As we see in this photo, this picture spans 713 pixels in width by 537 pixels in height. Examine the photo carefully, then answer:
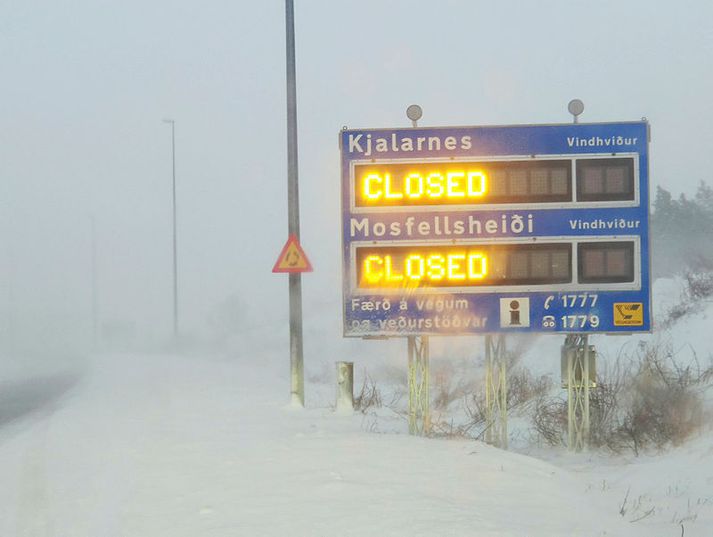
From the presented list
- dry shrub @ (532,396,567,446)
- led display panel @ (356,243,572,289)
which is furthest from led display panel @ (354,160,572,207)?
dry shrub @ (532,396,567,446)

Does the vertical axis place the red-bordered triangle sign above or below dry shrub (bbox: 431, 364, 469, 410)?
above

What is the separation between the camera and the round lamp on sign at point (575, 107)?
43.9 feet

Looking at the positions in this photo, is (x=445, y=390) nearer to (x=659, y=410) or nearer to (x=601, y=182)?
(x=659, y=410)

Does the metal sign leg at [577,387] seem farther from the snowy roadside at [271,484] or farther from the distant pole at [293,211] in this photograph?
the distant pole at [293,211]

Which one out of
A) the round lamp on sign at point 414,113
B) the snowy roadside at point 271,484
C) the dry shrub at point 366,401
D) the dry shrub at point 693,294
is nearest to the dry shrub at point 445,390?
the dry shrub at point 366,401

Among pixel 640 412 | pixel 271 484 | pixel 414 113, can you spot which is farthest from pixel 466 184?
pixel 271 484

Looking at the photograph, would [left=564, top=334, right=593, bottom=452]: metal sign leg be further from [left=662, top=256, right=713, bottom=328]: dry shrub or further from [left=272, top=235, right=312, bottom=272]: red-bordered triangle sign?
[left=662, top=256, right=713, bottom=328]: dry shrub

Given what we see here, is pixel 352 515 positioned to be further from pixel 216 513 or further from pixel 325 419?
pixel 325 419

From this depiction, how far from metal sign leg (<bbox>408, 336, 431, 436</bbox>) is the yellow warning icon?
2.79 m

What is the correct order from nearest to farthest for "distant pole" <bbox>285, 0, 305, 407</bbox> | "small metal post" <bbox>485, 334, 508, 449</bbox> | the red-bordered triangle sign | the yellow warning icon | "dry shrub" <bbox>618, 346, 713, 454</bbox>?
the yellow warning icon < "small metal post" <bbox>485, 334, 508, 449</bbox> < "dry shrub" <bbox>618, 346, 713, 454</bbox> < the red-bordered triangle sign < "distant pole" <bbox>285, 0, 305, 407</bbox>

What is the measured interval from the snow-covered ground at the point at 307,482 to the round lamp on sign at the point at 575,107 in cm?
502

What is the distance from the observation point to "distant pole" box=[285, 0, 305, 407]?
15.9 metres

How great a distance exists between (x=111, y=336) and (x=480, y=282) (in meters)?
59.1

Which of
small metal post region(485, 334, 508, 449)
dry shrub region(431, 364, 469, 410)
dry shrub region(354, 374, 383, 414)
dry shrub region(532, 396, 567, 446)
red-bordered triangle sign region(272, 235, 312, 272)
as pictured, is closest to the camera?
small metal post region(485, 334, 508, 449)
